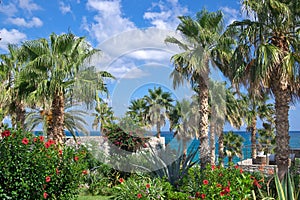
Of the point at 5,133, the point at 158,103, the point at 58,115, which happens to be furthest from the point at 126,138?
the point at 158,103

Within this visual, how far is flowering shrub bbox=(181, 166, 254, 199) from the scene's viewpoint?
498 cm

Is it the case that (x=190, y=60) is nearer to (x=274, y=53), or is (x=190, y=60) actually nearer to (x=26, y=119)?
(x=274, y=53)

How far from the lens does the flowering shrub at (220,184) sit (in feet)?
16.4

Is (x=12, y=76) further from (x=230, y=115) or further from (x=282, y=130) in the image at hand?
(x=230, y=115)

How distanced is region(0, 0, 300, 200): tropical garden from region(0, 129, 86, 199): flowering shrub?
0.05ft

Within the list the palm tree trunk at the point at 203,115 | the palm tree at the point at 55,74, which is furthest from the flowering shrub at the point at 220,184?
the palm tree at the point at 55,74

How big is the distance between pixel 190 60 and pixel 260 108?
59.1 feet

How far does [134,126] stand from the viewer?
13438 millimetres

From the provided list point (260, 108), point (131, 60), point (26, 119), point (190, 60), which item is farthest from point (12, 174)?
point (260, 108)

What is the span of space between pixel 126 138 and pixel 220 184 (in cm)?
737

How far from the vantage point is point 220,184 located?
5941 millimetres

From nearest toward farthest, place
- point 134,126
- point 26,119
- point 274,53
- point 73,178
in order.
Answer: point 73,178 < point 274,53 < point 134,126 < point 26,119

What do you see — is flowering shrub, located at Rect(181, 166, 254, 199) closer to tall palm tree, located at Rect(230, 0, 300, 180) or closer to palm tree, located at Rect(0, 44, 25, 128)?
tall palm tree, located at Rect(230, 0, 300, 180)

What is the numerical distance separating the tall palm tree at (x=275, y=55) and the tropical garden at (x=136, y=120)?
3cm
